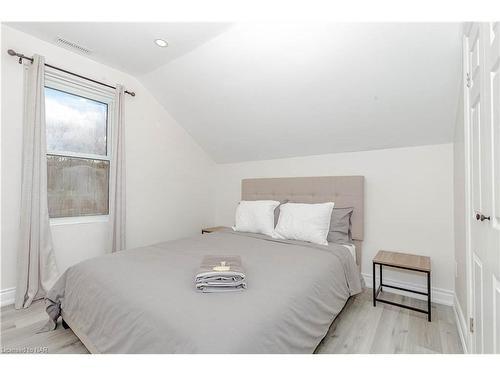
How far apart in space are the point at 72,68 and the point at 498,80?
330cm

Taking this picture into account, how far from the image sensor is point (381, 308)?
2201 mm

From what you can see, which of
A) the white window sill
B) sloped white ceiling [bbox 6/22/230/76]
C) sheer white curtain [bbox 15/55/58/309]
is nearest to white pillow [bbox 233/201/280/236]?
the white window sill

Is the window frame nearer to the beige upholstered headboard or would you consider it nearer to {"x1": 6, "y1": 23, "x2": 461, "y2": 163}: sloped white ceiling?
{"x1": 6, "y1": 23, "x2": 461, "y2": 163}: sloped white ceiling

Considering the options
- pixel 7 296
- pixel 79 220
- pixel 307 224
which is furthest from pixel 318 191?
pixel 7 296

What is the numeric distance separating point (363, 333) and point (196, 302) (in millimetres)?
1358

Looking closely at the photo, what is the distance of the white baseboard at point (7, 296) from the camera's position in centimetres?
217

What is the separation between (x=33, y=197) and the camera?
7.36ft

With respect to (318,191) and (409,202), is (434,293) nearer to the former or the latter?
(409,202)

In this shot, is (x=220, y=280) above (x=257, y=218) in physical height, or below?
below

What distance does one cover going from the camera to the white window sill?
2.51 metres

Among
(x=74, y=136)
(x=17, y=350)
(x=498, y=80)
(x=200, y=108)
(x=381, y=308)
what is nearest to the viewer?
(x=498, y=80)

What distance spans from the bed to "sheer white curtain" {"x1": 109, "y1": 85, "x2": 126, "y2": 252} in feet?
2.63

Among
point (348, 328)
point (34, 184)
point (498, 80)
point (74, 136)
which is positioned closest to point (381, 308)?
point (348, 328)

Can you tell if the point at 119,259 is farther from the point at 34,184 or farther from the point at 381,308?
the point at 381,308
